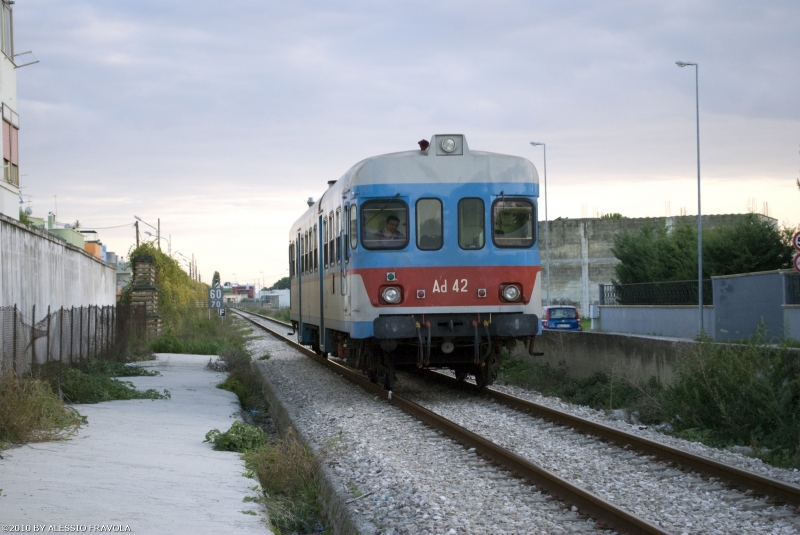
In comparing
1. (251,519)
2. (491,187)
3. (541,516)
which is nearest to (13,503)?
(251,519)

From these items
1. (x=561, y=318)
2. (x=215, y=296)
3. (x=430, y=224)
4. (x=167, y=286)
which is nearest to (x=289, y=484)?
(x=430, y=224)

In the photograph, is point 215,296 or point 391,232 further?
point 215,296

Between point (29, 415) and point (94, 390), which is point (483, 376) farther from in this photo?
point (29, 415)

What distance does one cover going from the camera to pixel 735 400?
10766 mm

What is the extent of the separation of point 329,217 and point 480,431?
6267 mm

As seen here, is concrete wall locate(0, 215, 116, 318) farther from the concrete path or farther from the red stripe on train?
the red stripe on train

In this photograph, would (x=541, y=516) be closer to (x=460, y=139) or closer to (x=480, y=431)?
(x=480, y=431)

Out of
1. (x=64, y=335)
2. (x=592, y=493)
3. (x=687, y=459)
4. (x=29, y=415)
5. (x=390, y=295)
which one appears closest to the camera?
(x=592, y=493)

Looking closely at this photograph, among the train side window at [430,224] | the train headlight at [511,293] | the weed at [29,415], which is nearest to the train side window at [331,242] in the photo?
the train side window at [430,224]

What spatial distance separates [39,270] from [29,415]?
7.52 metres

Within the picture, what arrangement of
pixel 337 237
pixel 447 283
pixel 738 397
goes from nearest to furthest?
pixel 738 397, pixel 447 283, pixel 337 237

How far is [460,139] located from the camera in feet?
45.7

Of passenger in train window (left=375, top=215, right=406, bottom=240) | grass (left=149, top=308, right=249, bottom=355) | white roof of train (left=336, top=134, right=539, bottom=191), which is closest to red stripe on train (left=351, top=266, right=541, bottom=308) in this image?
passenger in train window (left=375, top=215, right=406, bottom=240)

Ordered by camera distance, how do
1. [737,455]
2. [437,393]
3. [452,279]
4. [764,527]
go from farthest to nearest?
1. [437,393]
2. [452,279]
3. [737,455]
4. [764,527]
